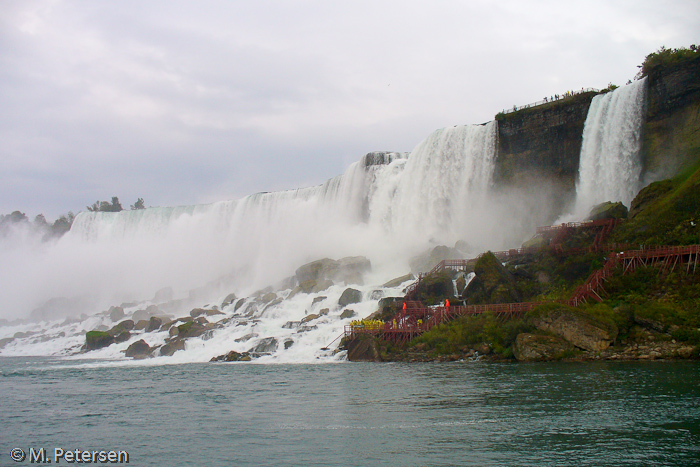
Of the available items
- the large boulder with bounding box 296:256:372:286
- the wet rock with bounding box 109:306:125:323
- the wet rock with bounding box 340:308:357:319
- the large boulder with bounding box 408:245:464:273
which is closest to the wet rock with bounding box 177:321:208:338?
the wet rock with bounding box 340:308:357:319

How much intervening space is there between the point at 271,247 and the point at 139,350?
103ft

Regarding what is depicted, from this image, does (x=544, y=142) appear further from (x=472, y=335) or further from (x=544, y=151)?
(x=472, y=335)

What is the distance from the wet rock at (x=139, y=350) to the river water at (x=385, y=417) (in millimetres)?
15010

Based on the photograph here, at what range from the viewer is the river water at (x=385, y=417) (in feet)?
45.8

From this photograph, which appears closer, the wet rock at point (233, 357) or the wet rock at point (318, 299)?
the wet rock at point (233, 357)

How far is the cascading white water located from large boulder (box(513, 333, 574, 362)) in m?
19.6

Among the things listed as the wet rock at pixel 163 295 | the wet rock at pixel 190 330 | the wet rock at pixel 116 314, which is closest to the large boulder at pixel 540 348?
the wet rock at pixel 190 330

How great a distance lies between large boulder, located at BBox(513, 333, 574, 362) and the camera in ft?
94.8

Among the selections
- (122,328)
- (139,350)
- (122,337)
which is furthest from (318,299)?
(122,328)

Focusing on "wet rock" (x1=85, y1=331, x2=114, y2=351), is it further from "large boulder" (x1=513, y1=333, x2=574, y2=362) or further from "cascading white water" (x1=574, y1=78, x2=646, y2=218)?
"cascading white water" (x1=574, y1=78, x2=646, y2=218)

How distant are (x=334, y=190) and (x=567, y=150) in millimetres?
28611

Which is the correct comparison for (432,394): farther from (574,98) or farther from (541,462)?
(574,98)

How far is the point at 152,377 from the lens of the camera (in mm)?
31031

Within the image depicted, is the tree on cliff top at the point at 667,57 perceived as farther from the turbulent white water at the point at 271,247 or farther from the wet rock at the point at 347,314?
the wet rock at the point at 347,314
